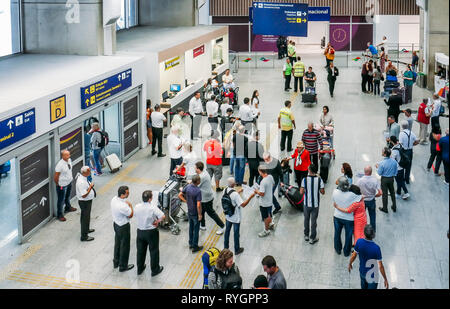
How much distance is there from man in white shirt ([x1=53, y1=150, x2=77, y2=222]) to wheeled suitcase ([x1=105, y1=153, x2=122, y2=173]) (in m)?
2.67

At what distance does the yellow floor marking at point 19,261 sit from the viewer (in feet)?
31.2

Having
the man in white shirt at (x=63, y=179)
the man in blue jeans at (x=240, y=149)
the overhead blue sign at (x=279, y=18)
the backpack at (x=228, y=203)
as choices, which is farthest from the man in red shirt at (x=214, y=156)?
the overhead blue sign at (x=279, y=18)

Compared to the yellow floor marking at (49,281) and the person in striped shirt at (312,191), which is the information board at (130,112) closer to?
the yellow floor marking at (49,281)

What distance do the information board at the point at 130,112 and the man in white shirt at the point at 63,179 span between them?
406 cm

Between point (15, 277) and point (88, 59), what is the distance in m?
7.96

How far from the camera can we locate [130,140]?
53.1 feet

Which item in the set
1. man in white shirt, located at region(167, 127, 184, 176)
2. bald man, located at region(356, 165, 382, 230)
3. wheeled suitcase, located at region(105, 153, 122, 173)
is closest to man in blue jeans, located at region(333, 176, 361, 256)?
bald man, located at region(356, 165, 382, 230)

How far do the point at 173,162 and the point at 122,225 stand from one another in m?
4.71

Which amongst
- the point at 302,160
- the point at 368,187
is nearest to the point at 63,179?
the point at 302,160

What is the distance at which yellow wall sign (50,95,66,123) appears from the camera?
37.4 ft

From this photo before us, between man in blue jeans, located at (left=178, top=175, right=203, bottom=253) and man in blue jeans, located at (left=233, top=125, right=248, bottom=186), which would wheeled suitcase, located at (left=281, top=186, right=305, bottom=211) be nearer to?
man in blue jeans, located at (left=233, top=125, right=248, bottom=186)

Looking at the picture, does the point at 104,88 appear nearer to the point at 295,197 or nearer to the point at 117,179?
the point at 117,179
